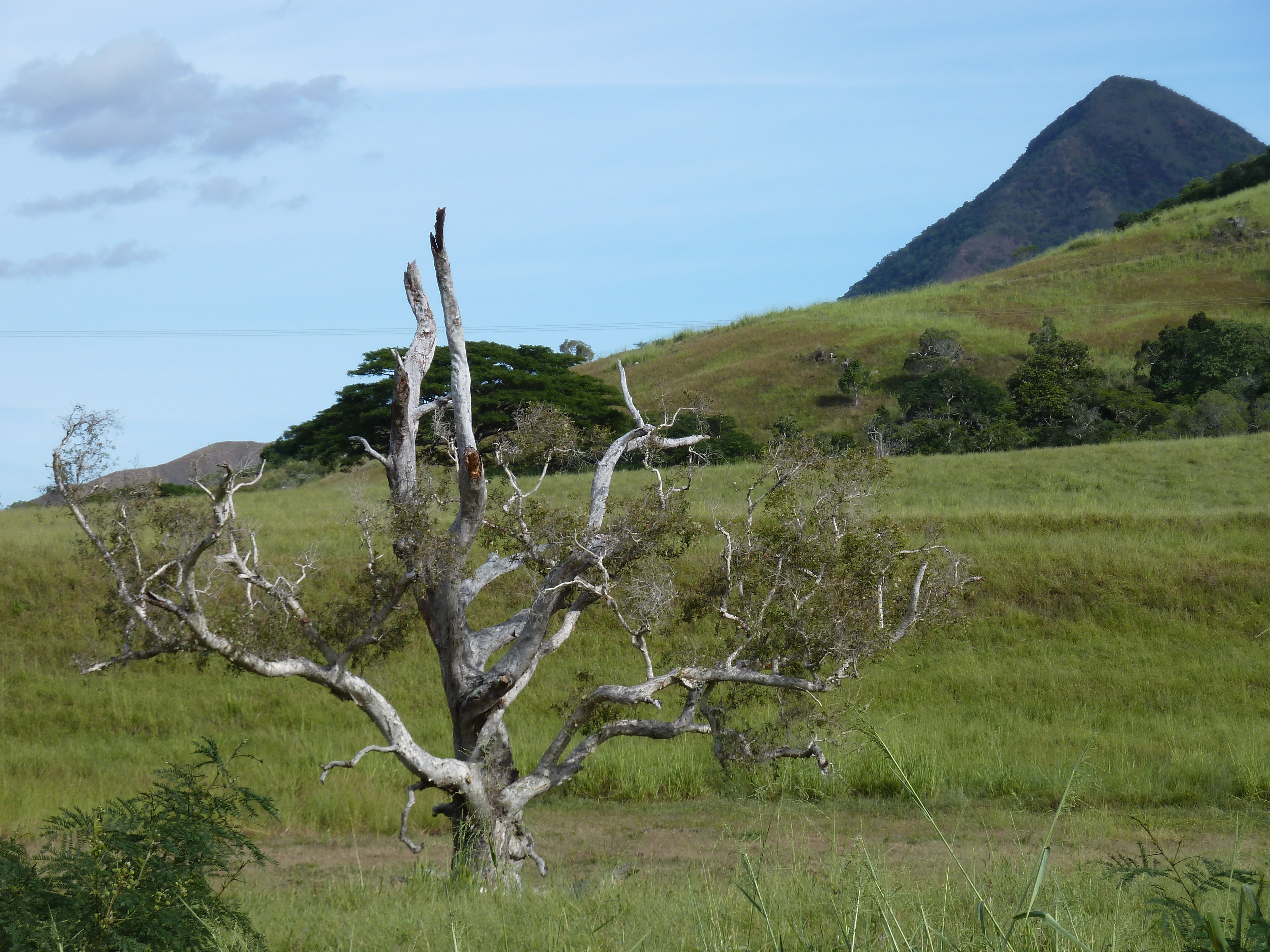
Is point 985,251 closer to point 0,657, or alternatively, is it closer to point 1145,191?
point 1145,191

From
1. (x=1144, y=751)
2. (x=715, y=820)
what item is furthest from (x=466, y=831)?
(x=1144, y=751)

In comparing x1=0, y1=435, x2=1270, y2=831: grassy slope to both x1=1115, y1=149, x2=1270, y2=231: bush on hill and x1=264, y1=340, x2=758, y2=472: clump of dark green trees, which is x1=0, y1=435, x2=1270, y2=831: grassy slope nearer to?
x1=264, y1=340, x2=758, y2=472: clump of dark green trees

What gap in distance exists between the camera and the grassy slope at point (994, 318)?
49.3m

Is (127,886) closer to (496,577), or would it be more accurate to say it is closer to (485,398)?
(496,577)

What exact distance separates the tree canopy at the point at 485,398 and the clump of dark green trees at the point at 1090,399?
9693 mm

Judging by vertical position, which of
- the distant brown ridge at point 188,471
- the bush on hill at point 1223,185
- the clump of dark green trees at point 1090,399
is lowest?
the clump of dark green trees at point 1090,399

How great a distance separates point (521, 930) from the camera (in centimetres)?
473

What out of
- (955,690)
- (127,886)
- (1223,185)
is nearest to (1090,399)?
(955,690)

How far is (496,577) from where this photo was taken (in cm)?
842

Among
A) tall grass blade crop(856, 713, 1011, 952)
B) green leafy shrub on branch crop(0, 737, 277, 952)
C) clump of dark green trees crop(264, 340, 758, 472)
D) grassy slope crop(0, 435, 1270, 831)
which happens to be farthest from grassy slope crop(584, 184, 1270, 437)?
tall grass blade crop(856, 713, 1011, 952)

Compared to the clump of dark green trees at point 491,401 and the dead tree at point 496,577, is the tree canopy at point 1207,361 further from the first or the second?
the dead tree at point 496,577

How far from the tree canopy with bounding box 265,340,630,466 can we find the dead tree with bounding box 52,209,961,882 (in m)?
17.2

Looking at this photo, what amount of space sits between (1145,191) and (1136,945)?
213937 mm

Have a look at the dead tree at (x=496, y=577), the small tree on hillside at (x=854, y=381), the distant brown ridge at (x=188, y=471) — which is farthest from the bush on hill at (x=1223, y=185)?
the distant brown ridge at (x=188, y=471)
